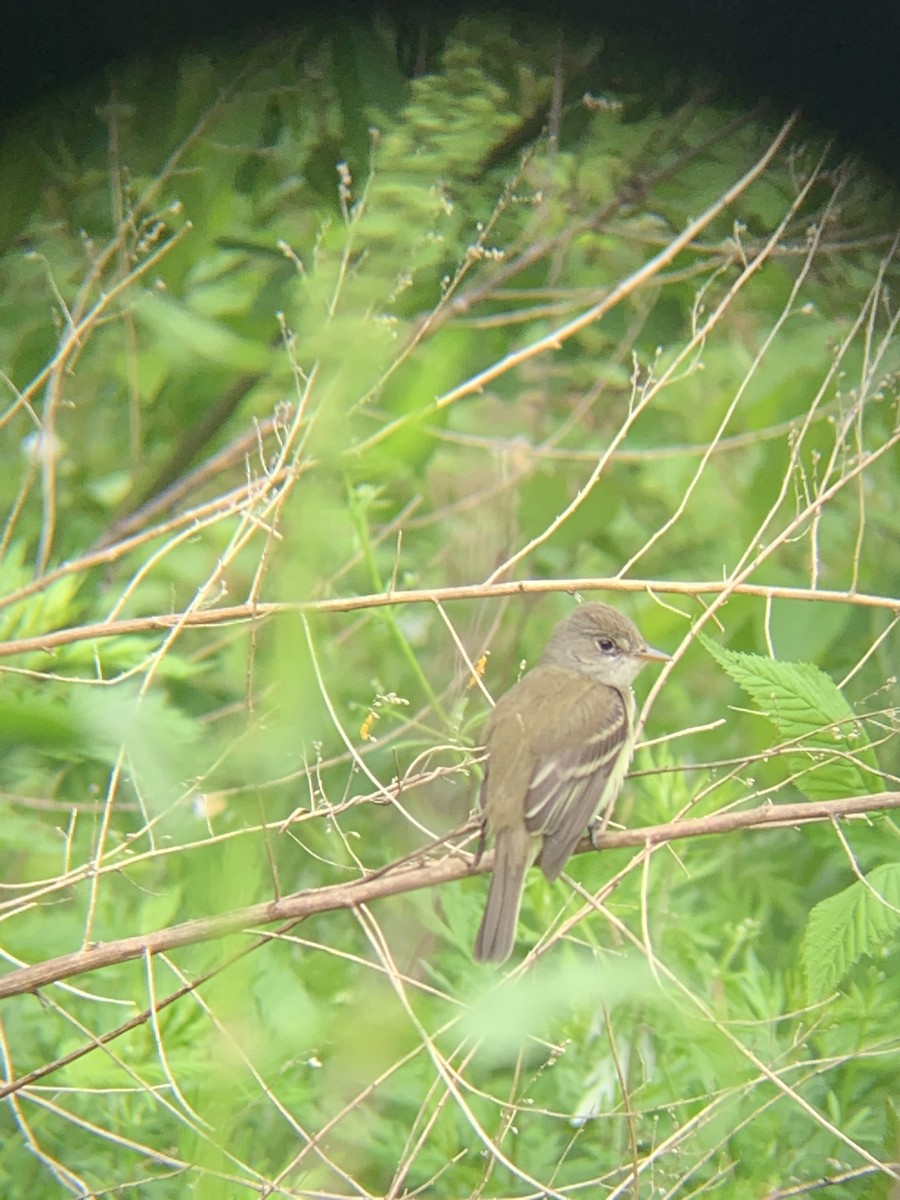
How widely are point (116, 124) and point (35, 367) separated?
564 millimetres

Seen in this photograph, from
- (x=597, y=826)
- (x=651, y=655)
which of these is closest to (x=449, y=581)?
(x=651, y=655)

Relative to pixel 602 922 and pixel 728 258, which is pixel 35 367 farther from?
pixel 602 922

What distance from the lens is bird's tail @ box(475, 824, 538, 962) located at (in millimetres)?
2330

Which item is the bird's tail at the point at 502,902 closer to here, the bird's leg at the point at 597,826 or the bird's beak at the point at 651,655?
the bird's leg at the point at 597,826

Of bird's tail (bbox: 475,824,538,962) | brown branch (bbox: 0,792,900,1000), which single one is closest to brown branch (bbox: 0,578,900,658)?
brown branch (bbox: 0,792,900,1000)

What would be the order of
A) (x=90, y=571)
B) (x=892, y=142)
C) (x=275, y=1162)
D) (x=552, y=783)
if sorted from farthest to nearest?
(x=90, y=571) → (x=552, y=783) → (x=275, y=1162) → (x=892, y=142)

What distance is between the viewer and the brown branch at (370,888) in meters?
1.64

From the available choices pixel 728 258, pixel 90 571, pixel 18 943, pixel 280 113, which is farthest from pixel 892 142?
pixel 18 943

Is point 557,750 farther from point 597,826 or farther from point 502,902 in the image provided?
point 502,902

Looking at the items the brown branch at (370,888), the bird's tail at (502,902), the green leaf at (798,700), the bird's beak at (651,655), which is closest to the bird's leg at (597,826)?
the bird's tail at (502,902)

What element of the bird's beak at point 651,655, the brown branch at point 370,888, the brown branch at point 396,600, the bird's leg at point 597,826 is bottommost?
the bird's leg at point 597,826

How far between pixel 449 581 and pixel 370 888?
152cm

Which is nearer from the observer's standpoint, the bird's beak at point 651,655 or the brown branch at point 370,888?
the brown branch at point 370,888

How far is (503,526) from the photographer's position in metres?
3.17
